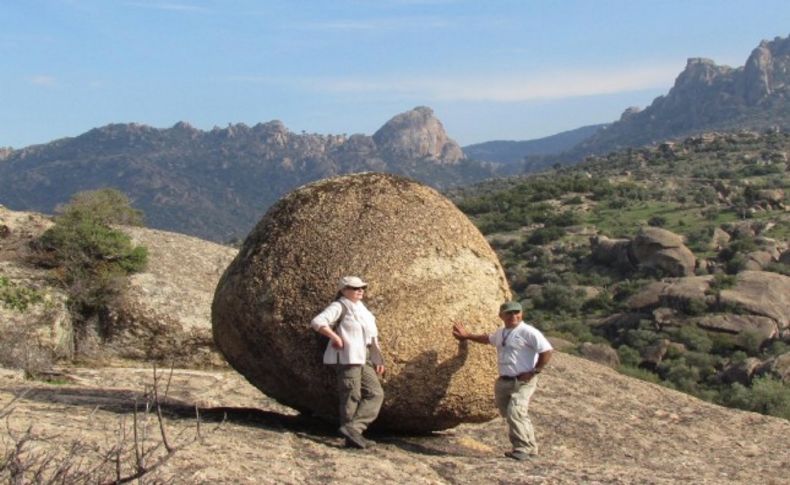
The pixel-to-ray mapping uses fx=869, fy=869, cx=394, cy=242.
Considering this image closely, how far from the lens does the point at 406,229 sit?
361 inches

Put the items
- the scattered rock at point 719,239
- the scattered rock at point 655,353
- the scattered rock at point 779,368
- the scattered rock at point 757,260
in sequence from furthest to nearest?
the scattered rock at point 719,239 → the scattered rock at point 757,260 → the scattered rock at point 655,353 → the scattered rock at point 779,368

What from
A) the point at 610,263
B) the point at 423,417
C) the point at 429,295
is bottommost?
the point at 610,263

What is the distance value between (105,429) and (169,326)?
8.18 metres

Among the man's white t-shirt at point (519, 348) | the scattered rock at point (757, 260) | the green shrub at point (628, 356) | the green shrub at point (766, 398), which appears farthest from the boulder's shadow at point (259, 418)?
the scattered rock at point (757, 260)

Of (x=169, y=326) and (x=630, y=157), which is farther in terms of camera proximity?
(x=630, y=157)

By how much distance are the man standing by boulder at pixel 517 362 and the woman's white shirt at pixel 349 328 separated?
3.31ft

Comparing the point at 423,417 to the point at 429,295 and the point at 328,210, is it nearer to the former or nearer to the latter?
the point at 429,295

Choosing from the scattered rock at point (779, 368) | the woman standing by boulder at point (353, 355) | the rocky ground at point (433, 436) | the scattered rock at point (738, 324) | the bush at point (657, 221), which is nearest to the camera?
the rocky ground at point (433, 436)

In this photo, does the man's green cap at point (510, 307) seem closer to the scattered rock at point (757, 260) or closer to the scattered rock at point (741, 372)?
the scattered rock at point (741, 372)

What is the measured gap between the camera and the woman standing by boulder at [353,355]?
327 inches

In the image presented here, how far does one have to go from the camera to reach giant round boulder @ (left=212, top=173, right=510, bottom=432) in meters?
8.74

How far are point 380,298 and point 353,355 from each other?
2.40ft

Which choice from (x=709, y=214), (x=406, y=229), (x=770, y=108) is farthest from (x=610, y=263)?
(x=770, y=108)

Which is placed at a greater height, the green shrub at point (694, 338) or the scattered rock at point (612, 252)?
the scattered rock at point (612, 252)
